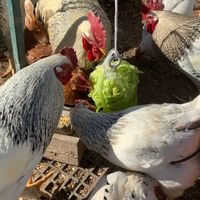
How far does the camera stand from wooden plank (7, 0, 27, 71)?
3422mm

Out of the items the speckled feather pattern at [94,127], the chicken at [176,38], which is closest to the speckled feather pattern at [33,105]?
the speckled feather pattern at [94,127]

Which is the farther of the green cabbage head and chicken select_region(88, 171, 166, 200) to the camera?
the green cabbage head

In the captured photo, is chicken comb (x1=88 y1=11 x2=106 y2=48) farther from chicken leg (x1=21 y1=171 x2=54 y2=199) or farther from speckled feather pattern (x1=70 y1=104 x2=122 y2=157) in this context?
chicken leg (x1=21 y1=171 x2=54 y2=199)

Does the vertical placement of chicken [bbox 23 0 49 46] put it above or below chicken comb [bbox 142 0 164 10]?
below

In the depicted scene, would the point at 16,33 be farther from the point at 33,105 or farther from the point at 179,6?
the point at 179,6

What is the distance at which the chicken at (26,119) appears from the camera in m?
2.69

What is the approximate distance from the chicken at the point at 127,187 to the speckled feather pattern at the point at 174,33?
1.13 m

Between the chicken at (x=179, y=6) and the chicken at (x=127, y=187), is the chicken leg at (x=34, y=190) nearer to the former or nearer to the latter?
the chicken at (x=127, y=187)

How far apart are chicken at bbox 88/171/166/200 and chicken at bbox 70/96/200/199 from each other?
0.05 m

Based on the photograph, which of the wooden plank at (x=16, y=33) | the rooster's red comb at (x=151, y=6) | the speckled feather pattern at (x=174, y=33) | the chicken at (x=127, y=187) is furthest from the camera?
the rooster's red comb at (x=151, y=6)

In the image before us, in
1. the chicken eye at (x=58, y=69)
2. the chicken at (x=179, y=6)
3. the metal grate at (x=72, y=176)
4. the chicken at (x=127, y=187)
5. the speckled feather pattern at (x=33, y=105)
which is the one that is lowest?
the metal grate at (x=72, y=176)

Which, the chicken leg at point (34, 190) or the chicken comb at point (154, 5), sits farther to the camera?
the chicken comb at point (154, 5)

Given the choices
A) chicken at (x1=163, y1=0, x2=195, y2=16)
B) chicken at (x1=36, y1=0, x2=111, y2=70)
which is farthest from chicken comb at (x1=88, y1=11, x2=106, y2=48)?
chicken at (x1=163, y1=0, x2=195, y2=16)

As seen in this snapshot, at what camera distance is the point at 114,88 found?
10.6ft
